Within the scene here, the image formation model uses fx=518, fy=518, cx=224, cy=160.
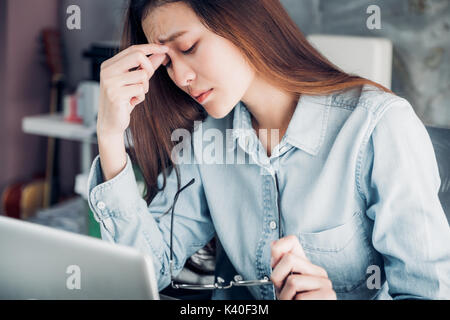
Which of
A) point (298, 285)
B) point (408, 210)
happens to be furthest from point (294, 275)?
point (408, 210)

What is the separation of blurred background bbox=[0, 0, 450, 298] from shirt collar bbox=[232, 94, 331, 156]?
419 millimetres

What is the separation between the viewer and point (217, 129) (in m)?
0.85

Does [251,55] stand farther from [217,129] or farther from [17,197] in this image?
[17,197]

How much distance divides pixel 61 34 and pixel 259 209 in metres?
1.53

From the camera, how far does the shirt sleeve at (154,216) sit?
2.45 feet

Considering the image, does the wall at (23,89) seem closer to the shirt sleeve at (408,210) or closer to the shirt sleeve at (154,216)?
the shirt sleeve at (154,216)

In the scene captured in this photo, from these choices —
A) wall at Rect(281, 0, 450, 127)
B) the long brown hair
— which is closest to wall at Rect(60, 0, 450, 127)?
wall at Rect(281, 0, 450, 127)

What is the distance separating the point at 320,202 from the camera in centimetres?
73

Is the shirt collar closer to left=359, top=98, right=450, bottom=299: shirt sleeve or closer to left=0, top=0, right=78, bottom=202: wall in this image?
left=359, top=98, right=450, bottom=299: shirt sleeve

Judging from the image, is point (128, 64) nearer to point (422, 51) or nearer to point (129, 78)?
point (129, 78)

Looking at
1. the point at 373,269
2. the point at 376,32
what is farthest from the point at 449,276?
the point at 376,32

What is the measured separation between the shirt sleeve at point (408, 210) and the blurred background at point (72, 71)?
51 centimetres

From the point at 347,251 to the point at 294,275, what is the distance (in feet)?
0.68

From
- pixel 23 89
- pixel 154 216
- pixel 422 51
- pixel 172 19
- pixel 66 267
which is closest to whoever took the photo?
pixel 66 267
